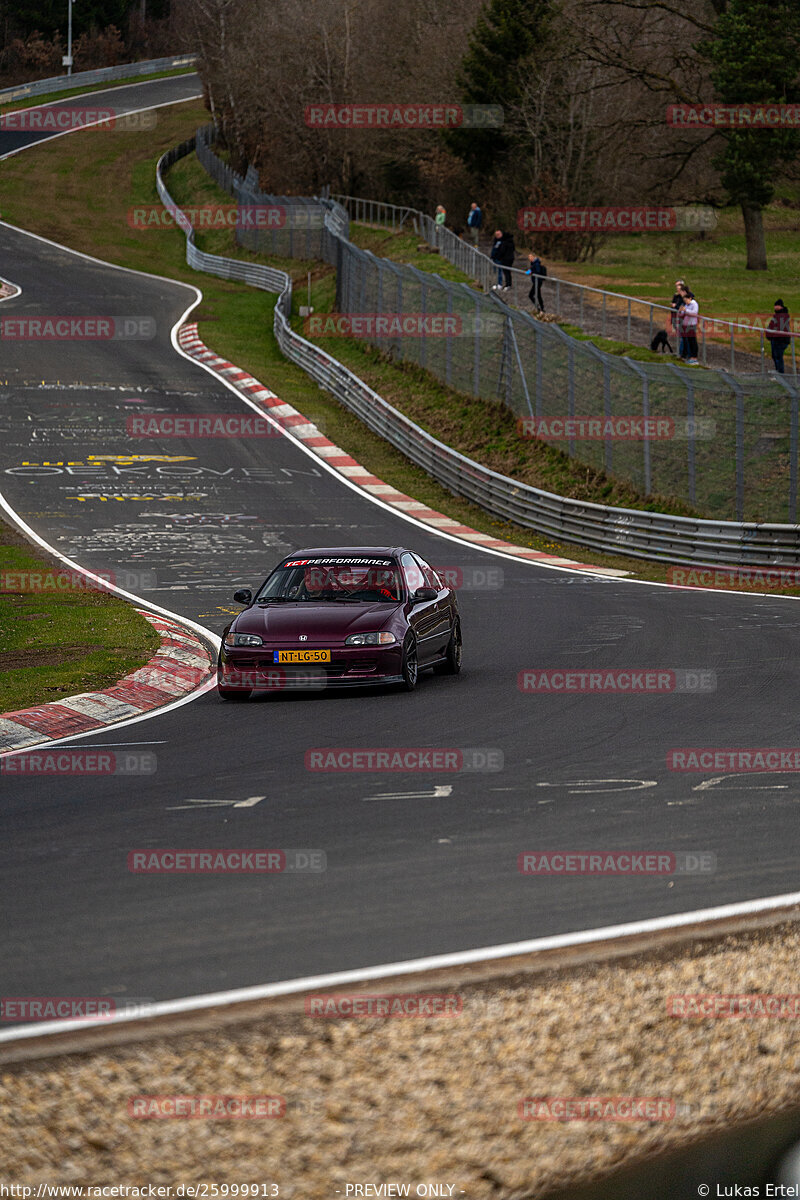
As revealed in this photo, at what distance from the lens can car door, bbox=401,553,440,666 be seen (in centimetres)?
1409

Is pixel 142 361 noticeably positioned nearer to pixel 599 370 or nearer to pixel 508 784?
pixel 599 370

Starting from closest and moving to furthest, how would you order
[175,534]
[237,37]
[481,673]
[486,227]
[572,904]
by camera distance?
[572,904]
[481,673]
[175,534]
[486,227]
[237,37]

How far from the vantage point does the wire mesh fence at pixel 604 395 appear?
82.3 feet

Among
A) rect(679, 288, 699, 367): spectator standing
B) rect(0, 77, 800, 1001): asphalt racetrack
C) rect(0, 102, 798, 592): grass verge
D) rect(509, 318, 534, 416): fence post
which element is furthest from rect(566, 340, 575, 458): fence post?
rect(0, 77, 800, 1001): asphalt racetrack

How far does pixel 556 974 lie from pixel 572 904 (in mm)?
939

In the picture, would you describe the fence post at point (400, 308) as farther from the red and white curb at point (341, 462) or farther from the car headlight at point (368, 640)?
the car headlight at point (368, 640)

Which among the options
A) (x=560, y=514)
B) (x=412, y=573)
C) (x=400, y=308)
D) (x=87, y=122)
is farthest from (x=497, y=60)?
(x=412, y=573)

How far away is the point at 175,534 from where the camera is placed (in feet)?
90.3

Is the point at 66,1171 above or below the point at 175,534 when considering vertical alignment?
above

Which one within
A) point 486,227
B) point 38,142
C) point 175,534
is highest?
point 38,142

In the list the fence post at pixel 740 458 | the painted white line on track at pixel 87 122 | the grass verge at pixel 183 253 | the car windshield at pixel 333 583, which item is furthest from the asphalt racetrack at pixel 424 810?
the painted white line on track at pixel 87 122

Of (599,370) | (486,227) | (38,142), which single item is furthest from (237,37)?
(599,370)

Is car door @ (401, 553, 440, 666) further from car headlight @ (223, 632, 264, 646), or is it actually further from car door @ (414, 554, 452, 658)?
car headlight @ (223, 632, 264, 646)

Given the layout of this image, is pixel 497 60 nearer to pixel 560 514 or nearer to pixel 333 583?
pixel 560 514
